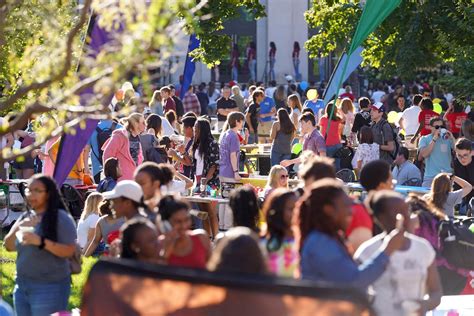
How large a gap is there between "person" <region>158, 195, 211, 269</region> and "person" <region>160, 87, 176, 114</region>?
55.8 feet

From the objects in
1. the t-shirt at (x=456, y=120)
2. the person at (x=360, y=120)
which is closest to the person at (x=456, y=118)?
the t-shirt at (x=456, y=120)

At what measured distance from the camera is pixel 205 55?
2544 centimetres

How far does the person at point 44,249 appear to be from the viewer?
8.49 meters

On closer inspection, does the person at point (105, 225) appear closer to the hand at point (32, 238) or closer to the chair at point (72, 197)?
the hand at point (32, 238)

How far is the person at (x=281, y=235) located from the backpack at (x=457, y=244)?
3.41 m

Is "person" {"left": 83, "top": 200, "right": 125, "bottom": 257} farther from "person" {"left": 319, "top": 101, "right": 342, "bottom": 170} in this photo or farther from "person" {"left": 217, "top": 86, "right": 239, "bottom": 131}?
"person" {"left": 217, "top": 86, "right": 239, "bottom": 131}

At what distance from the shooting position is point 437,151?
17000mm

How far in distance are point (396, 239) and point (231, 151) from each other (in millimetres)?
8610

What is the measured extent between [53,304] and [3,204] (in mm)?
8579

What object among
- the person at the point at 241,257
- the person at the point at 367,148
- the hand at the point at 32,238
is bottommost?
the hand at the point at 32,238

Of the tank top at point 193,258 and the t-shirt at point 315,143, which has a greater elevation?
the t-shirt at point 315,143

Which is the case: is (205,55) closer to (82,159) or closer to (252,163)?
(252,163)

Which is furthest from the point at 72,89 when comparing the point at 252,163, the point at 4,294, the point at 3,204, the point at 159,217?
the point at 252,163

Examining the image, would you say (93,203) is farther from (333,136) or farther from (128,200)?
(333,136)
